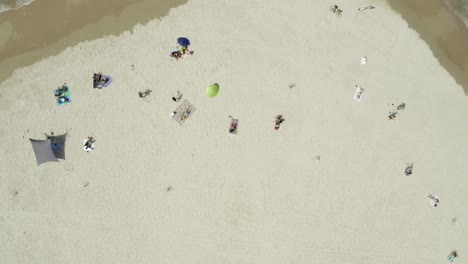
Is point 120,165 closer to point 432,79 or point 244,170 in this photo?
point 244,170

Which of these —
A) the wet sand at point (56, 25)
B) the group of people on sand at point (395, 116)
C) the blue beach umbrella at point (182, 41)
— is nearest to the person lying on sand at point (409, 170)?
the group of people on sand at point (395, 116)

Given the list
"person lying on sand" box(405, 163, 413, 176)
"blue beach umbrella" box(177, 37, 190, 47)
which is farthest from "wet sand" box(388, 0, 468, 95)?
"blue beach umbrella" box(177, 37, 190, 47)

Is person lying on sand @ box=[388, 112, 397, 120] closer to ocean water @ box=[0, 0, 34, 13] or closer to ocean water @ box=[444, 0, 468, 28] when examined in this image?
ocean water @ box=[444, 0, 468, 28]

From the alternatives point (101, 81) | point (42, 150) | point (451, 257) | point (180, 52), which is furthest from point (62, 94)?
point (451, 257)

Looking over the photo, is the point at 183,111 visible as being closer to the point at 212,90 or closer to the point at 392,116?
the point at 212,90

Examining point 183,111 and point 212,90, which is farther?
point 183,111
